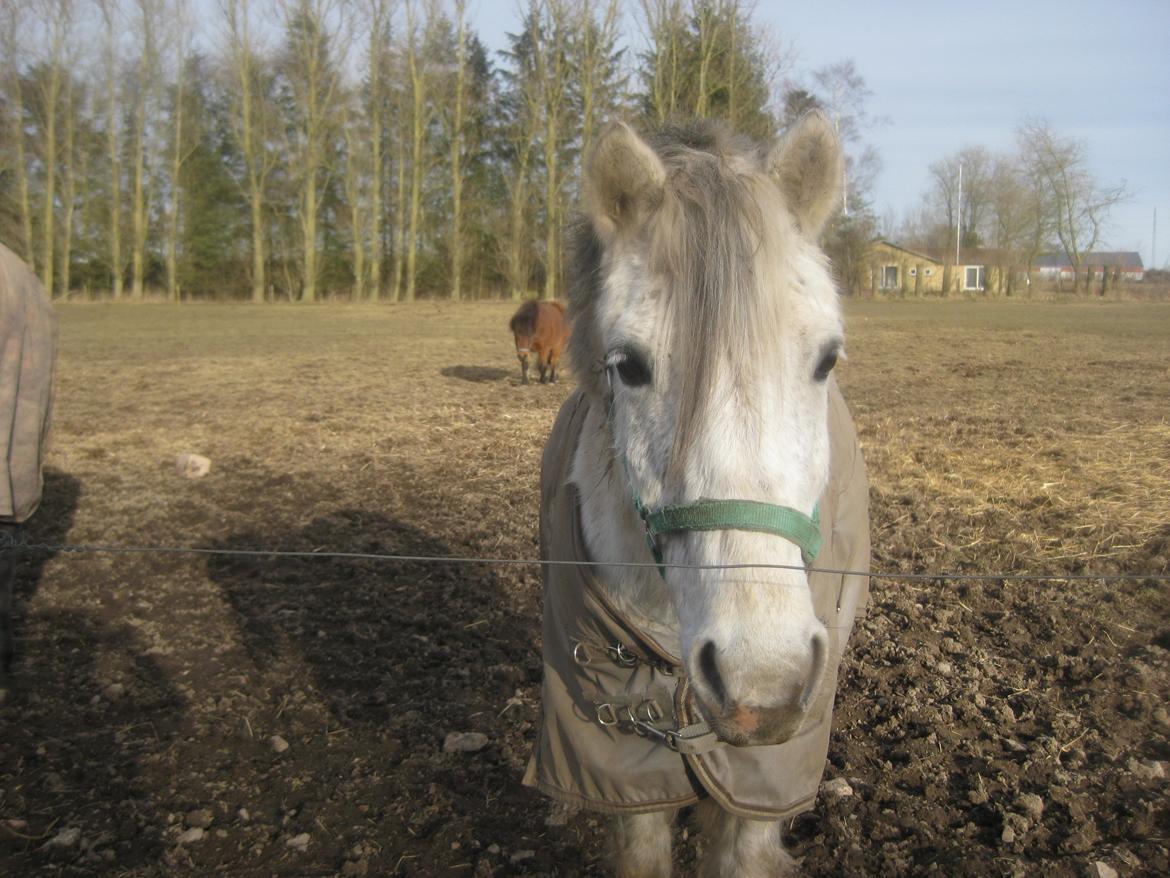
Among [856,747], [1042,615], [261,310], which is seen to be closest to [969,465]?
[1042,615]

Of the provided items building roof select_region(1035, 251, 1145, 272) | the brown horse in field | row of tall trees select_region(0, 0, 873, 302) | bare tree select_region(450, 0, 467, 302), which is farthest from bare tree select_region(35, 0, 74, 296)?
building roof select_region(1035, 251, 1145, 272)

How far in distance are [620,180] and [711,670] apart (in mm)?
1101

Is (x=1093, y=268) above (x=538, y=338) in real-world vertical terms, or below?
above

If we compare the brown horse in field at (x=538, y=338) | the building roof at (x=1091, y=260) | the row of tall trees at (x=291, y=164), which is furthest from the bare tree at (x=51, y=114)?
the building roof at (x=1091, y=260)

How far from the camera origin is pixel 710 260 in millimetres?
1713

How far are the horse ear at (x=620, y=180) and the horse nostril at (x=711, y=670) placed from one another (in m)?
0.97

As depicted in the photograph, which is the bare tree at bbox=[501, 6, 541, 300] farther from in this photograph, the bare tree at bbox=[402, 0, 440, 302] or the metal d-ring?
the metal d-ring

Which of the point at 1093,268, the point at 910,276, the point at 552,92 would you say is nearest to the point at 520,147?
the point at 552,92

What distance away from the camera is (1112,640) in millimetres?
3789

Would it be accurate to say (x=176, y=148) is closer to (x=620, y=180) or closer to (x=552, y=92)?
(x=552, y=92)

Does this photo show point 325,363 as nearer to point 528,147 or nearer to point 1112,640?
point 1112,640

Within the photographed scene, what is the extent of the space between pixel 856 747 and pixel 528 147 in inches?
1509

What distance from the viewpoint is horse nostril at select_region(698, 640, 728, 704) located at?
1.52 metres

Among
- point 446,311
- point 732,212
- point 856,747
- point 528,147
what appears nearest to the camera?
point 732,212
